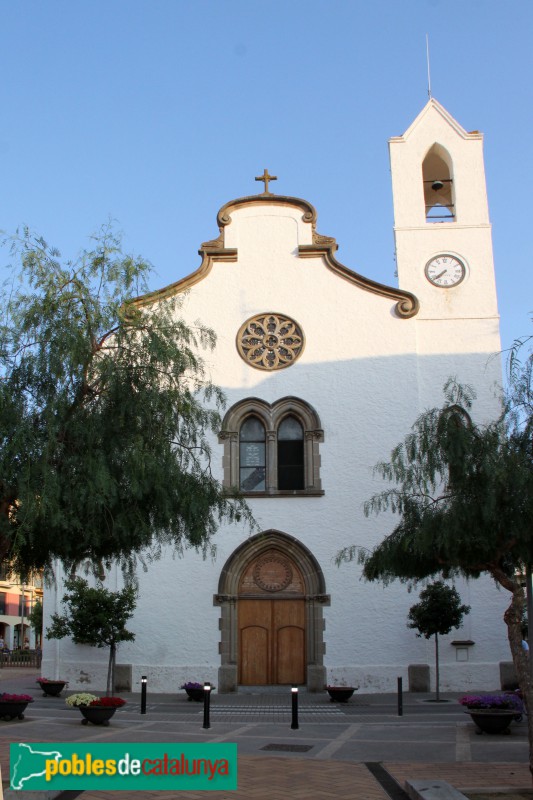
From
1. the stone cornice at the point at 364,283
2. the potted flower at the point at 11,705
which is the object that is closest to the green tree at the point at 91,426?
the potted flower at the point at 11,705

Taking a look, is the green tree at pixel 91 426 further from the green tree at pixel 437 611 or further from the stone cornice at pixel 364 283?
the stone cornice at pixel 364 283

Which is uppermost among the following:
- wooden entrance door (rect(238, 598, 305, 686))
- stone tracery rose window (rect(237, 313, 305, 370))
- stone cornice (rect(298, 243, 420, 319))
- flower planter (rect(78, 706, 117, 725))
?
stone cornice (rect(298, 243, 420, 319))

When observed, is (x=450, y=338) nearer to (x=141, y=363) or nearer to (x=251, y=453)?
(x=251, y=453)

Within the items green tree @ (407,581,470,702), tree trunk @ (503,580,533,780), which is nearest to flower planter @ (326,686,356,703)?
green tree @ (407,581,470,702)

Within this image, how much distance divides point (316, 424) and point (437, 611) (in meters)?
5.67

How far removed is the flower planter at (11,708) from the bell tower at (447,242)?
13.2 metres

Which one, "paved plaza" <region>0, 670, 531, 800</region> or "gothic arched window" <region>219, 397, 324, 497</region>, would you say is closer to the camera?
"paved plaza" <region>0, 670, 531, 800</region>

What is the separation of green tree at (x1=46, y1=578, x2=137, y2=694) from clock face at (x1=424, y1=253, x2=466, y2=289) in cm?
1152

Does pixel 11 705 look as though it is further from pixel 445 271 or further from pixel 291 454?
pixel 445 271

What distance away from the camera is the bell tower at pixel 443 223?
2289cm

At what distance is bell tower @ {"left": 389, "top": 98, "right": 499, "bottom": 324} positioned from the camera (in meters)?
22.9

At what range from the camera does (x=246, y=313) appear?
74.4 ft

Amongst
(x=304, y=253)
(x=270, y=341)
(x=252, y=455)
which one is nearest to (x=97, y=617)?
(x=252, y=455)

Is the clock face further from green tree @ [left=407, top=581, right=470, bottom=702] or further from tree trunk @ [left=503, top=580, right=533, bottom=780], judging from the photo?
tree trunk @ [left=503, top=580, right=533, bottom=780]
